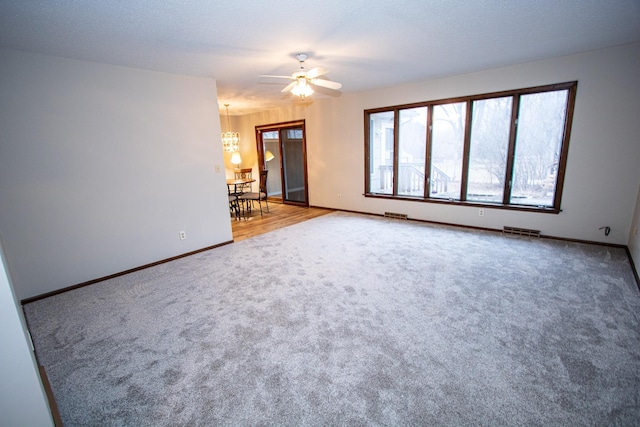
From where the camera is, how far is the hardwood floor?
5.28 m

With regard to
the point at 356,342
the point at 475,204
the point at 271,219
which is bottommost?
the point at 356,342

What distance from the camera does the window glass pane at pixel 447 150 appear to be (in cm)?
482

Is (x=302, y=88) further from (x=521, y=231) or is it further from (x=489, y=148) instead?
(x=521, y=231)

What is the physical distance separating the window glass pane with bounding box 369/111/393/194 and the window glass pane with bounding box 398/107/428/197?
9.0 inches

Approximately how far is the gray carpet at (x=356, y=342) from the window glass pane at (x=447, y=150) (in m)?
1.74

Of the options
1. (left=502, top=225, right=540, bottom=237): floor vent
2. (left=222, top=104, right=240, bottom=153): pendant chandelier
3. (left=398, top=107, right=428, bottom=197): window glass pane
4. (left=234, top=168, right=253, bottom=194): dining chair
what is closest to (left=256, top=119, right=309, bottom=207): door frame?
(left=234, top=168, right=253, bottom=194): dining chair

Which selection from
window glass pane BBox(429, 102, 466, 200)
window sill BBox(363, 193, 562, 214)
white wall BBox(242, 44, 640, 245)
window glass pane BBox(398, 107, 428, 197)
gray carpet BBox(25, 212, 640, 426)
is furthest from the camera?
window glass pane BBox(398, 107, 428, 197)

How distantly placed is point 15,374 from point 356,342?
1.82m

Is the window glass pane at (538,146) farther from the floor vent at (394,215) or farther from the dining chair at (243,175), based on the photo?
the dining chair at (243,175)

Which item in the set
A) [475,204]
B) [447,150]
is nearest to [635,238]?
[475,204]

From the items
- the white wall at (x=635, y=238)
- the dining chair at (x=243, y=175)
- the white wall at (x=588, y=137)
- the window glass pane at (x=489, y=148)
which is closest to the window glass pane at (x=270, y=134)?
the dining chair at (x=243, y=175)

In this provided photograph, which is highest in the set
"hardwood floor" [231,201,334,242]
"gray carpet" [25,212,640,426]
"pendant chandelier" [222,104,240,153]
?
"pendant chandelier" [222,104,240,153]

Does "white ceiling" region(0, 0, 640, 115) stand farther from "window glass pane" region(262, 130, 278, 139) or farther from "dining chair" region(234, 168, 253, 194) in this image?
"window glass pane" region(262, 130, 278, 139)

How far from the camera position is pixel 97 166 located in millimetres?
3303
